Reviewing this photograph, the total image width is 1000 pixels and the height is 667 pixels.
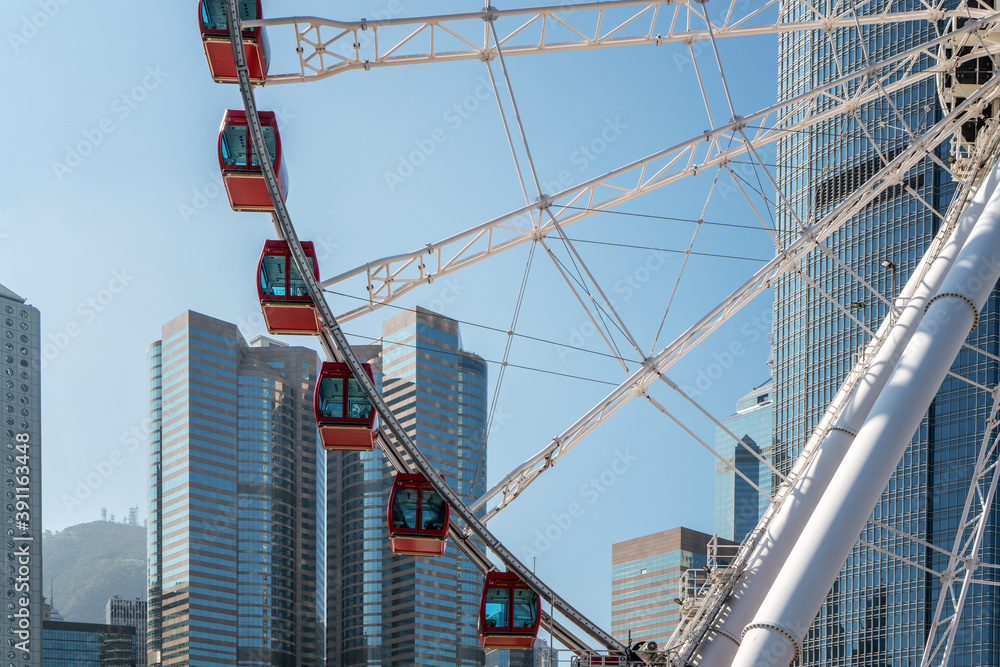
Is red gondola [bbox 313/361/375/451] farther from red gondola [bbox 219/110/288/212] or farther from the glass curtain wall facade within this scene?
the glass curtain wall facade

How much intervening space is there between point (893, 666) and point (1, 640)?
330 ft

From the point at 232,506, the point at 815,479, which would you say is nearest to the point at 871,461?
the point at 815,479

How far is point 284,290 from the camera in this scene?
2934 cm

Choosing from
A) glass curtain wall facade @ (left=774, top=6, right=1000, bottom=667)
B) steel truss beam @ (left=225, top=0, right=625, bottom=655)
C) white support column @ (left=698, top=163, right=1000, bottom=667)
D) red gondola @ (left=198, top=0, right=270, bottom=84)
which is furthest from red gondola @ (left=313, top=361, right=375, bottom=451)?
glass curtain wall facade @ (left=774, top=6, right=1000, bottom=667)

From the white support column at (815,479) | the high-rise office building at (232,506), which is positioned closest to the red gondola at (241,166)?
the white support column at (815,479)

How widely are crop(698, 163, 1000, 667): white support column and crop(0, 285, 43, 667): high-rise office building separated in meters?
147

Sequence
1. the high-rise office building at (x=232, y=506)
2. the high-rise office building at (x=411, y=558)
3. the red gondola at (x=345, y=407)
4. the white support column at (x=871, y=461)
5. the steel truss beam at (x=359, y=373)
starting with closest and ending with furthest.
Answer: the white support column at (x=871, y=461)
the steel truss beam at (x=359, y=373)
the red gondola at (x=345, y=407)
the high-rise office building at (x=411, y=558)
the high-rise office building at (x=232, y=506)

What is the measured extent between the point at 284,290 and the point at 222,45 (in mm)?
5321

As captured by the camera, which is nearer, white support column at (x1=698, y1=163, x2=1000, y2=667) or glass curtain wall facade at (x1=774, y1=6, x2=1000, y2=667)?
white support column at (x1=698, y1=163, x2=1000, y2=667)

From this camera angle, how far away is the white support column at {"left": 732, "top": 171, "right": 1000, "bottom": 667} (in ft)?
62.0

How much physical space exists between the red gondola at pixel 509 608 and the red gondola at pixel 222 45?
12.0 meters

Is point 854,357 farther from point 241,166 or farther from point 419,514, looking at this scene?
point 241,166

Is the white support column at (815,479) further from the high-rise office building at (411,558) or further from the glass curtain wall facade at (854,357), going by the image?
the high-rise office building at (411,558)

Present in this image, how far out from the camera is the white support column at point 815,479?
83.8 ft
